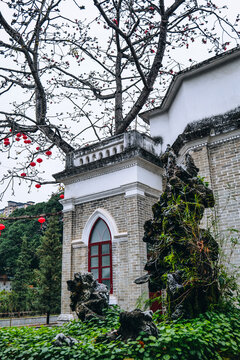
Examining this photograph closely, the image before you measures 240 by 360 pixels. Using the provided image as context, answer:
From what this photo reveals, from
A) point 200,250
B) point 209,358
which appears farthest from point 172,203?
point 209,358

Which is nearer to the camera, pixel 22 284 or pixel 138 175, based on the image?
pixel 138 175

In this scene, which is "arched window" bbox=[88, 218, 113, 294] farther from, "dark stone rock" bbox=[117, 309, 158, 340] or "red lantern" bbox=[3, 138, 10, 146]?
"dark stone rock" bbox=[117, 309, 158, 340]

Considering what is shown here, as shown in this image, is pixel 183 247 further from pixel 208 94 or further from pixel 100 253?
pixel 208 94

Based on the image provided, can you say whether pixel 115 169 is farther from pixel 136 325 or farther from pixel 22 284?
pixel 22 284

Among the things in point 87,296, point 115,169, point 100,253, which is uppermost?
point 115,169

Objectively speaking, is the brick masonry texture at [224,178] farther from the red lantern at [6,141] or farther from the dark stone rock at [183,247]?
the red lantern at [6,141]

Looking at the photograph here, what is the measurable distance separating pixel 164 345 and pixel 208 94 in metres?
6.90

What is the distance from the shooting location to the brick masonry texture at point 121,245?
814 cm

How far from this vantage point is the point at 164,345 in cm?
362

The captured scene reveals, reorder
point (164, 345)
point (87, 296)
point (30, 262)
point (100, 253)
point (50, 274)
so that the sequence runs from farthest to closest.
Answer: point (30, 262) < point (50, 274) < point (100, 253) < point (87, 296) < point (164, 345)

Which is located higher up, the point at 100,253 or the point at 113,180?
the point at 113,180

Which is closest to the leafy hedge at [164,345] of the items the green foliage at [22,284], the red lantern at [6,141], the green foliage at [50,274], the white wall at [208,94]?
the white wall at [208,94]

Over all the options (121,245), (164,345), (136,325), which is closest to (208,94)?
(121,245)

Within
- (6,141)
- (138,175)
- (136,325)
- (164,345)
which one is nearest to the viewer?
(164,345)
